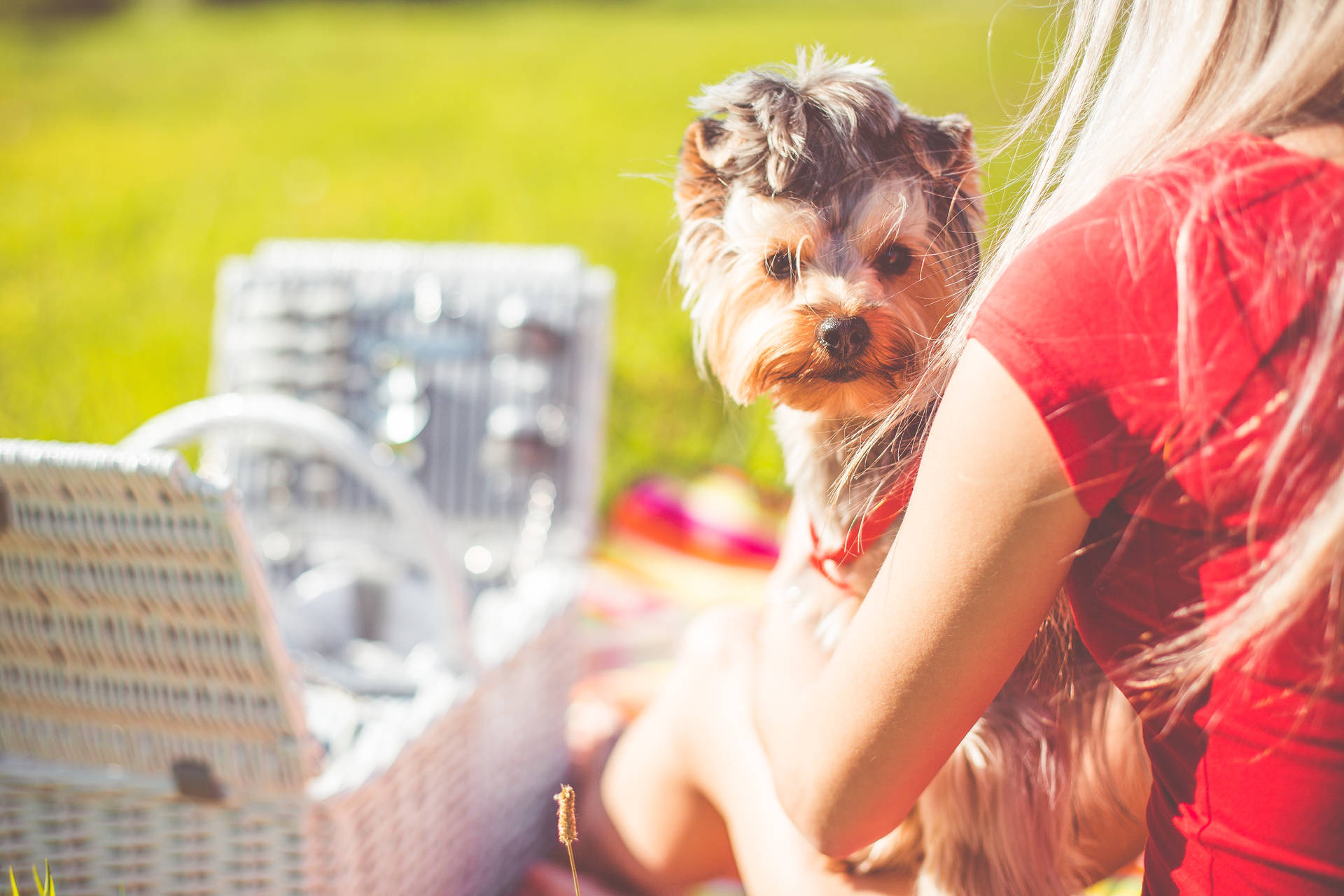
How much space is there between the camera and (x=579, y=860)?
1656 mm

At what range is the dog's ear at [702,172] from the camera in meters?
1.01

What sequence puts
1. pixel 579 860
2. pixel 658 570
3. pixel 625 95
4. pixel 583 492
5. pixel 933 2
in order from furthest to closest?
pixel 933 2, pixel 625 95, pixel 658 570, pixel 583 492, pixel 579 860

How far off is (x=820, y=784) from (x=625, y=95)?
5.57 meters

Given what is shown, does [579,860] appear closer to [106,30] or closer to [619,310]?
[619,310]

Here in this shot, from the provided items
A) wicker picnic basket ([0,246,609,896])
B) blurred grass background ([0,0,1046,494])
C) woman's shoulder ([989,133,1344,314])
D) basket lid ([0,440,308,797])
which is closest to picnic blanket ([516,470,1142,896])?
blurred grass background ([0,0,1046,494])

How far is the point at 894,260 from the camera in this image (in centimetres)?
100

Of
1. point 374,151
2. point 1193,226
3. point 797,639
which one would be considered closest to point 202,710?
point 797,639

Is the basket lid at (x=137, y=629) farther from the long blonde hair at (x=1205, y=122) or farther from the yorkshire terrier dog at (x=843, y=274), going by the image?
the long blonde hair at (x=1205, y=122)

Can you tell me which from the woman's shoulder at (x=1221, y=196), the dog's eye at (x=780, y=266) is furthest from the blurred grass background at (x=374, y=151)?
the woman's shoulder at (x=1221, y=196)

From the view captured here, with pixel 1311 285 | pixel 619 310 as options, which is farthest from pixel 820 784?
pixel 619 310

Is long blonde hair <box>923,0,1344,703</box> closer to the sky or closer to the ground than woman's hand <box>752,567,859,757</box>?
closer to the sky

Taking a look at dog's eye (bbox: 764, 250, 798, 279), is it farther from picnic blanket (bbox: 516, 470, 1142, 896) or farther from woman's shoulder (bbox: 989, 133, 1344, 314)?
picnic blanket (bbox: 516, 470, 1142, 896)

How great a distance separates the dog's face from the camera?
3.14ft

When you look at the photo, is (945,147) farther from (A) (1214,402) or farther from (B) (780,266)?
(A) (1214,402)
